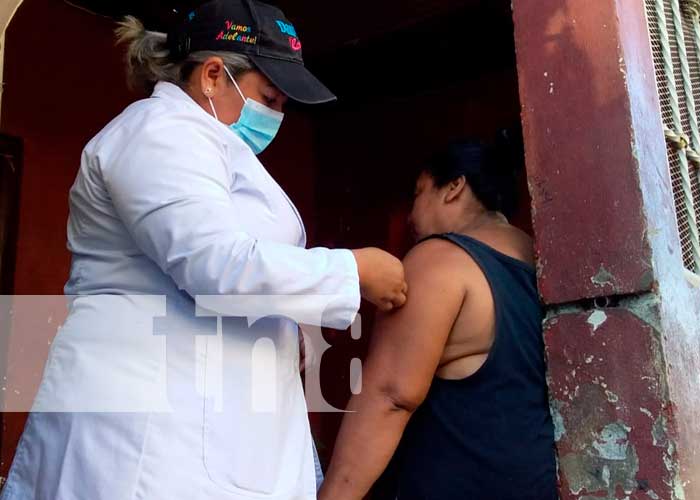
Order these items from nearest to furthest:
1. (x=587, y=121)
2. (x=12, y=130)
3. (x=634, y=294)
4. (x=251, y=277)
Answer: (x=251, y=277), (x=634, y=294), (x=587, y=121), (x=12, y=130)

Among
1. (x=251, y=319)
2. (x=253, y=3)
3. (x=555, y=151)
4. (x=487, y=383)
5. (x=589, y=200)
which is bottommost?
(x=487, y=383)

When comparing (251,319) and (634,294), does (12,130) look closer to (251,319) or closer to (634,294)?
(251,319)

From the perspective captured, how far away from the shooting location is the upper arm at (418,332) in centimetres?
204

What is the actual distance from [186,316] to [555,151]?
1.00m

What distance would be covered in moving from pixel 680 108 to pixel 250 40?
136 cm

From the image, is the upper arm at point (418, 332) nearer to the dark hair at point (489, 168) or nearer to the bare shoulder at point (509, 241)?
the bare shoulder at point (509, 241)

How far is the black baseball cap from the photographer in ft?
6.33

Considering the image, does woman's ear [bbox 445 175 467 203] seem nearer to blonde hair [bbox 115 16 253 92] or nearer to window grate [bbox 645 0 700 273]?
window grate [bbox 645 0 700 273]

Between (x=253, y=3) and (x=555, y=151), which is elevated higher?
(x=253, y=3)

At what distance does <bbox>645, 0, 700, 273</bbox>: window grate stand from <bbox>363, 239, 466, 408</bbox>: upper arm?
724 millimetres

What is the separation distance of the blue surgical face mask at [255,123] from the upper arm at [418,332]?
0.51 meters

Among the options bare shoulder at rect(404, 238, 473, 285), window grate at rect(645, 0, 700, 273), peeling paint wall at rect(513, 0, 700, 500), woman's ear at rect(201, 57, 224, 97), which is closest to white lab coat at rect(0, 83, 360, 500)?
woman's ear at rect(201, 57, 224, 97)

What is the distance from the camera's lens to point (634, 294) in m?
1.91

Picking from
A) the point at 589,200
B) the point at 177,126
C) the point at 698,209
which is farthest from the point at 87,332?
the point at 698,209
